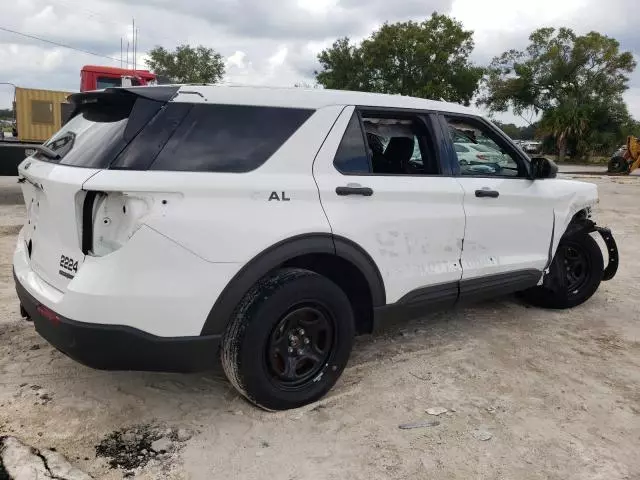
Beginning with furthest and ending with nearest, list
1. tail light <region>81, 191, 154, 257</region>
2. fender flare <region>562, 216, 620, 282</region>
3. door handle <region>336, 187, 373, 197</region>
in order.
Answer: fender flare <region>562, 216, 620, 282</region> < door handle <region>336, 187, 373, 197</region> < tail light <region>81, 191, 154, 257</region>

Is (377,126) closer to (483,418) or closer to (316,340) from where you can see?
(316,340)

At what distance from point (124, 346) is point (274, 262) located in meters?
0.79

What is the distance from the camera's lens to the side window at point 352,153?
3180mm

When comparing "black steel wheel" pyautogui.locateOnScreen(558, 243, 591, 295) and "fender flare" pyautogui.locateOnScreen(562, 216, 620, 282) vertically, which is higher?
"fender flare" pyautogui.locateOnScreen(562, 216, 620, 282)

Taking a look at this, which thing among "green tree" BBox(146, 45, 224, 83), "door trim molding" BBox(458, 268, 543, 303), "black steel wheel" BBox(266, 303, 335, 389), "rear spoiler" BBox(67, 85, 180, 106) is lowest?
"black steel wheel" BBox(266, 303, 335, 389)

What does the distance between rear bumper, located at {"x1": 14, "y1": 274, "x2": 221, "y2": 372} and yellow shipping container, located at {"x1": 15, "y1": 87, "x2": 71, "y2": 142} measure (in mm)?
11600

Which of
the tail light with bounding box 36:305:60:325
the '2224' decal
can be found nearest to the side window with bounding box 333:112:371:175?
the '2224' decal

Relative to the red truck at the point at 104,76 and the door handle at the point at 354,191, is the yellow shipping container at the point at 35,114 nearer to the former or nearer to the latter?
the red truck at the point at 104,76

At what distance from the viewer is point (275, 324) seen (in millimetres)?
2922

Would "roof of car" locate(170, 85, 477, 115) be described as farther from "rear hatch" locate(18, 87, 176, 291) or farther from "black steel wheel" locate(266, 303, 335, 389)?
"black steel wheel" locate(266, 303, 335, 389)

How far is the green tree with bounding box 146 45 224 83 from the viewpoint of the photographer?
39.4 meters

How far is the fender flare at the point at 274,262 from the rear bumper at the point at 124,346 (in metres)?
0.11

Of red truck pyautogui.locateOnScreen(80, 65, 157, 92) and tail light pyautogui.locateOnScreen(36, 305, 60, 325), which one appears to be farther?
red truck pyautogui.locateOnScreen(80, 65, 157, 92)

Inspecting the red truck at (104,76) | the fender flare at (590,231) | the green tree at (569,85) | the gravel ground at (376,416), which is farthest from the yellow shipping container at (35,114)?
the green tree at (569,85)
